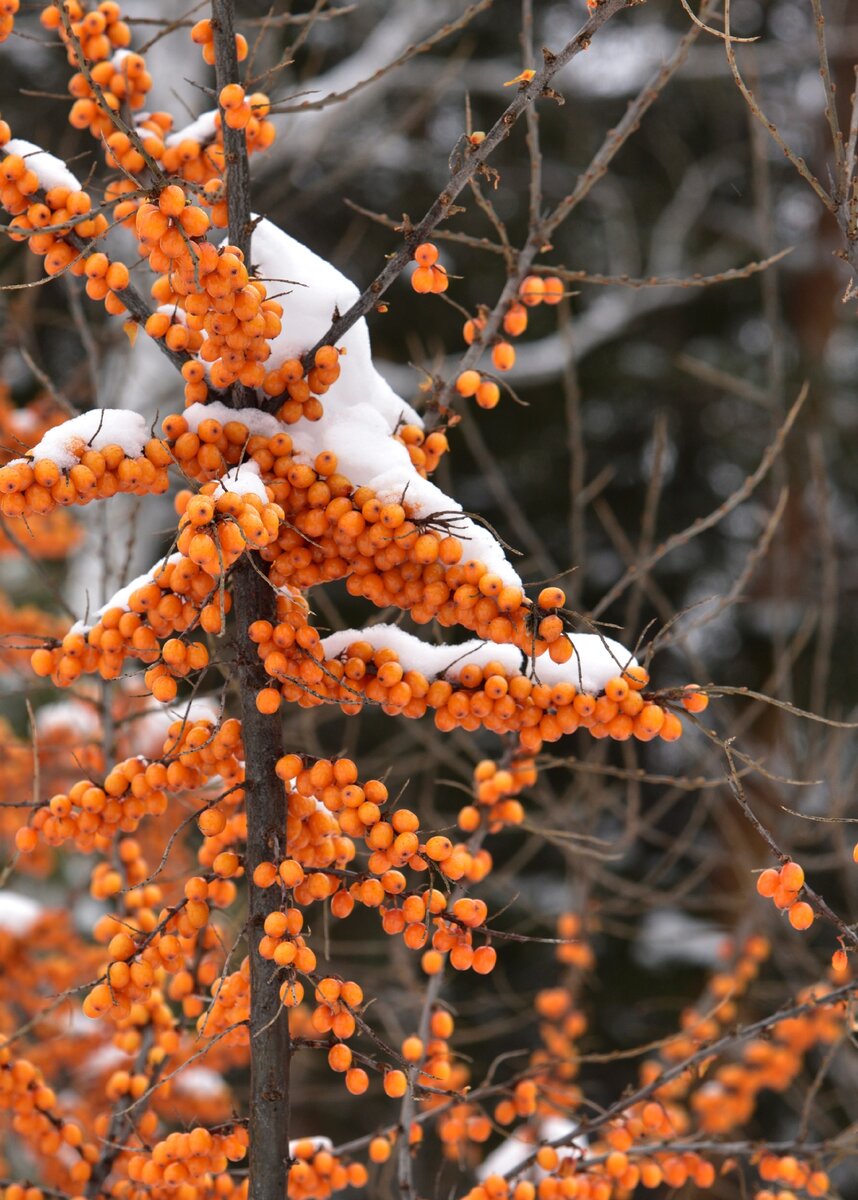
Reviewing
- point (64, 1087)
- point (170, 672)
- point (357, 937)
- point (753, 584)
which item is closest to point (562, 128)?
point (753, 584)

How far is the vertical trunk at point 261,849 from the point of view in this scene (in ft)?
5.48

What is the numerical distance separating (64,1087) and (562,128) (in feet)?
21.0

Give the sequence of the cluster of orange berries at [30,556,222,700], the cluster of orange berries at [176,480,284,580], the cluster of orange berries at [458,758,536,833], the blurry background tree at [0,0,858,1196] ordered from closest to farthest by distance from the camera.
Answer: the cluster of orange berries at [176,480,284,580] → the cluster of orange berries at [30,556,222,700] → the cluster of orange berries at [458,758,536,833] → the blurry background tree at [0,0,858,1196]

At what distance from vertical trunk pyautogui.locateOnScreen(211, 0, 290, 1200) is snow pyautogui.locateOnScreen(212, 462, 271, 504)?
0.17 metres

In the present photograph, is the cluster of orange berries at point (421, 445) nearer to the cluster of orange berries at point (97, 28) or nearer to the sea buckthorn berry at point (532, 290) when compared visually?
the sea buckthorn berry at point (532, 290)

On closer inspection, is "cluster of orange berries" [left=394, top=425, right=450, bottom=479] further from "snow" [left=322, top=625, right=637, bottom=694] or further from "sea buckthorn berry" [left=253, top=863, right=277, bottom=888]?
"sea buckthorn berry" [left=253, top=863, right=277, bottom=888]

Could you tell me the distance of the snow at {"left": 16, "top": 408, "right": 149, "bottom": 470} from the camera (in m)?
1.50

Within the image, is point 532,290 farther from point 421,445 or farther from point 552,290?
point 421,445

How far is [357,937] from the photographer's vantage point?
695cm

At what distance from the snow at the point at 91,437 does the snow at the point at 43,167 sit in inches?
14.6

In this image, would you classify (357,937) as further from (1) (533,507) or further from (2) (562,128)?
(2) (562,128)

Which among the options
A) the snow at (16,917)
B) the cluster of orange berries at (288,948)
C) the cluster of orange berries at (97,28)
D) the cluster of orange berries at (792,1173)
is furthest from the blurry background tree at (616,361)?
the cluster of orange berries at (288,948)

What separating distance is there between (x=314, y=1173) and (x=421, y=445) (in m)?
1.26

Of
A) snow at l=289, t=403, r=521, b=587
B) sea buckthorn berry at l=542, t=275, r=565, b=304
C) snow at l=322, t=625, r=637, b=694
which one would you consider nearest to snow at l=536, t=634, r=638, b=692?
snow at l=322, t=625, r=637, b=694
